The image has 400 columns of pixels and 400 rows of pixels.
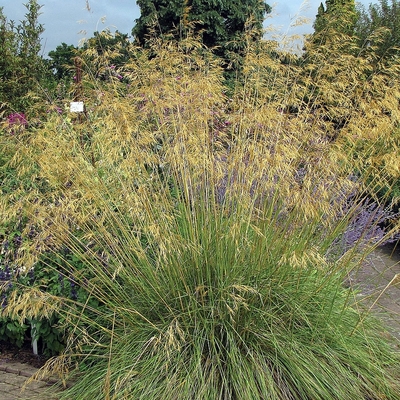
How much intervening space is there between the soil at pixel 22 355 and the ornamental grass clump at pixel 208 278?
1.34 feet

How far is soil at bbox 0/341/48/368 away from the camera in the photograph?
3.60 m

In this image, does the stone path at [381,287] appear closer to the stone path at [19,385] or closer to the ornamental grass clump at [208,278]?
the ornamental grass clump at [208,278]

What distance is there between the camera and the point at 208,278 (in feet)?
9.82

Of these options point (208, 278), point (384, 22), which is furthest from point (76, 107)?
point (384, 22)

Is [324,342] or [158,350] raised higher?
[324,342]

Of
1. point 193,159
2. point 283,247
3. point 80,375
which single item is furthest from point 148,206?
point 80,375

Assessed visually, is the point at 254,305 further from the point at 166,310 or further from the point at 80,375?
the point at 80,375

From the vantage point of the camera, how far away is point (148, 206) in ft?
10.2

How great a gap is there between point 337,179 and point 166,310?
1.50 metres

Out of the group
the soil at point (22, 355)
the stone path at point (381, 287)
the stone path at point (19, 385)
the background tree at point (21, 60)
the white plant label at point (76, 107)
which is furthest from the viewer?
the background tree at point (21, 60)

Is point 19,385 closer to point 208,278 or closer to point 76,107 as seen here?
point 208,278

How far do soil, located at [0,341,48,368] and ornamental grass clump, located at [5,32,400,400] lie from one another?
0.41 meters

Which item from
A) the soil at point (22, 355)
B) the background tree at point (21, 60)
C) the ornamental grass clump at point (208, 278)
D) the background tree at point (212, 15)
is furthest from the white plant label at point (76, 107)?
the background tree at point (212, 15)

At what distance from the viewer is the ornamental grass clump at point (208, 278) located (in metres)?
2.73
